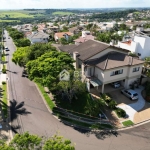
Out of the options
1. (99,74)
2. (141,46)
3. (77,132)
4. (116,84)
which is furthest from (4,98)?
(141,46)

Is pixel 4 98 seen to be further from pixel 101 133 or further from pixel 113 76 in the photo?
pixel 113 76

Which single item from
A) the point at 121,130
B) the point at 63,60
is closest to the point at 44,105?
the point at 63,60

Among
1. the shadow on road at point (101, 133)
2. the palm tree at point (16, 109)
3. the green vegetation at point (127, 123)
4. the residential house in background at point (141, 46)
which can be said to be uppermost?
the residential house in background at point (141, 46)

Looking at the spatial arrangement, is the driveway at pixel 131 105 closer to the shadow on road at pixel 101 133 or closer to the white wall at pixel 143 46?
the shadow on road at pixel 101 133

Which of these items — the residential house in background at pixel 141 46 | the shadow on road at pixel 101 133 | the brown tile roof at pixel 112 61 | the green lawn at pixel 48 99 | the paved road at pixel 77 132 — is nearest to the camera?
the paved road at pixel 77 132

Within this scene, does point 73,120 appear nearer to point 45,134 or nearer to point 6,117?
point 45,134

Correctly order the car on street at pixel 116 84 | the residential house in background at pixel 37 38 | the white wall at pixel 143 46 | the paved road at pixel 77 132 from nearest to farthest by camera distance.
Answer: the paved road at pixel 77 132 < the car on street at pixel 116 84 < the white wall at pixel 143 46 < the residential house in background at pixel 37 38

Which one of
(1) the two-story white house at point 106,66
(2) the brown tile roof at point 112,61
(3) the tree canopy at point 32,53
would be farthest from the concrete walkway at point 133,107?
(3) the tree canopy at point 32,53
